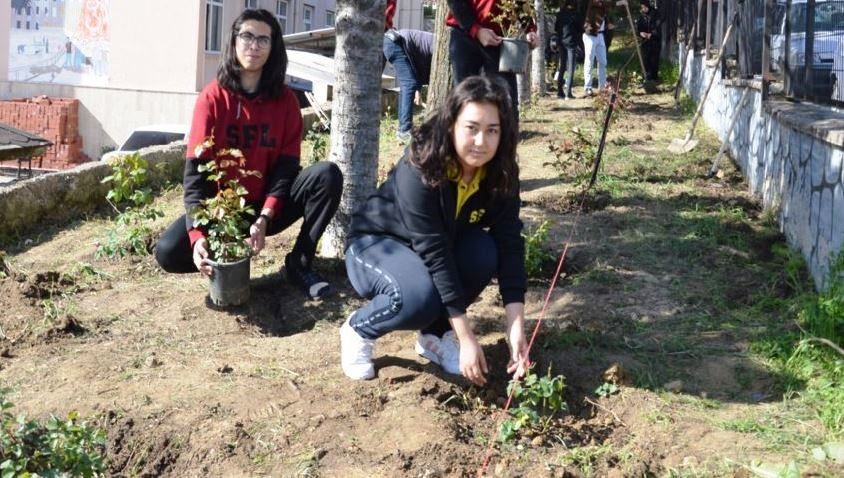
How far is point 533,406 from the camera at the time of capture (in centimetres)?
352

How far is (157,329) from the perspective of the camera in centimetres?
444

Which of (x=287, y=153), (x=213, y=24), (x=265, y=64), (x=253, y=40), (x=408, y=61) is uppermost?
(x=213, y=24)

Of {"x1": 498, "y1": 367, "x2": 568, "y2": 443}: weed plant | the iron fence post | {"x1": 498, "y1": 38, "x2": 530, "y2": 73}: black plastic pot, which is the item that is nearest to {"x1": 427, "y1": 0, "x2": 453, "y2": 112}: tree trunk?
{"x1": 498, "y1": 38, "x2": 530, "y2": 73}: black plastic pot

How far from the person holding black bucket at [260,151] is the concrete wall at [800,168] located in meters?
2.35

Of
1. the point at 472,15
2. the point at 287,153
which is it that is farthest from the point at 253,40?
the point at 472,15

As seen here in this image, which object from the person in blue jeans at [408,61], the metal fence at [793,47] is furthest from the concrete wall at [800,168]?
the person in blue jeans at [408,61]

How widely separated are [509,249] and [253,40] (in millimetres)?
1710

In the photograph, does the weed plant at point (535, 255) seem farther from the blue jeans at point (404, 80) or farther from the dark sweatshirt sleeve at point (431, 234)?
the blue jeans at point (404, 80)

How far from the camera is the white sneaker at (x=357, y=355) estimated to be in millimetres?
3697

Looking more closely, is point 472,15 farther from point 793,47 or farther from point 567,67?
point 567,67

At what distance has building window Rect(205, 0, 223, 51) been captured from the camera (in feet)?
63.6

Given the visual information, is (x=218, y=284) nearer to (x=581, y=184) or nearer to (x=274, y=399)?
(x=274, y=399)

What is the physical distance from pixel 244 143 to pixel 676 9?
18354 millimetres

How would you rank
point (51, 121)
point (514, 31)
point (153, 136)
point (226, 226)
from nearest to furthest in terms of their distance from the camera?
point (226, 226) < point (514, 31) < point (153, 136) < point (51, 121)
